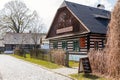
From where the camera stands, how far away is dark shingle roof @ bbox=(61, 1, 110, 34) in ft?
83.4

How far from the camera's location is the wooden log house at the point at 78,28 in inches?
998

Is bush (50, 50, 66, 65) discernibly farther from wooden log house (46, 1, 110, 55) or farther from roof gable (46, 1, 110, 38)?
roof gable (46, 1, 110, 38)

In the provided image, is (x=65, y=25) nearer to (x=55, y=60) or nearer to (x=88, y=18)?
(x=88, y=18)

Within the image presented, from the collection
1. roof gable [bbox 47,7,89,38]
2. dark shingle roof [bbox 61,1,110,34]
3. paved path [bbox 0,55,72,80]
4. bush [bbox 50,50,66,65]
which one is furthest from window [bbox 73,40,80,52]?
paved path [bbox 0,55,72,80]

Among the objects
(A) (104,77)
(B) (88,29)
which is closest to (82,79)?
(A) (104,77)

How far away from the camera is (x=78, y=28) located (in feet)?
86.3

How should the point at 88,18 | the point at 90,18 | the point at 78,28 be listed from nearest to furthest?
1. the point at 78,28
2. the point at 88,18
3. the point at 90,18

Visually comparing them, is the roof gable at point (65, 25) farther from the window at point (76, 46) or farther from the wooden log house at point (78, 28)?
the window at point (76, 46)

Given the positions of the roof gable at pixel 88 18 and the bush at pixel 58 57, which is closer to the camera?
the bush at pixel 58 57

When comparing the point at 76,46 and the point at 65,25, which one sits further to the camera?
the point at 65,25

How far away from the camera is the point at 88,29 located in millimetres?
24078

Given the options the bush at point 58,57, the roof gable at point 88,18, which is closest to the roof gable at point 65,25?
the roof gable at point 88,18

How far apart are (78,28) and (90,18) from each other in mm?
2124

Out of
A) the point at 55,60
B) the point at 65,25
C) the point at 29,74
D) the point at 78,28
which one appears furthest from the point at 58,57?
the point at 65,25
